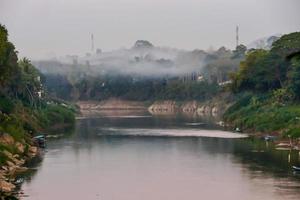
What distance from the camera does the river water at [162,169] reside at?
47.3 m

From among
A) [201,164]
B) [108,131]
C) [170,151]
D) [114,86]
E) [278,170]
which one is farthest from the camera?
[114,86]

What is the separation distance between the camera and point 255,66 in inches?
4129

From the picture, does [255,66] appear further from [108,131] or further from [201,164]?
[201,164]

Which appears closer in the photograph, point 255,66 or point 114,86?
point 255,66

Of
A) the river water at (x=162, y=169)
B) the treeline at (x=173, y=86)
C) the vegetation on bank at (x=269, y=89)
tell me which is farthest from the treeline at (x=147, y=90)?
the river water at (x=162, y=169)

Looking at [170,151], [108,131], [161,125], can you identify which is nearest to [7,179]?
[170,151]

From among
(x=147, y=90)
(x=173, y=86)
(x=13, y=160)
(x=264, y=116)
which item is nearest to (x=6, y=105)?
(x=13, y=160)

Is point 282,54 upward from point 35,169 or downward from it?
upward

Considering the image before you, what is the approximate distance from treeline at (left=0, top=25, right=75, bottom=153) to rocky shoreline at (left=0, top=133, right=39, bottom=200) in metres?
0.64

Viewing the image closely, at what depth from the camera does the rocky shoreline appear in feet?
155

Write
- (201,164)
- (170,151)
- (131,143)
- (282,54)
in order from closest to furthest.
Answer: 1. (201,164)
2. (170,151)
3. (131,143)
4. (282,54)

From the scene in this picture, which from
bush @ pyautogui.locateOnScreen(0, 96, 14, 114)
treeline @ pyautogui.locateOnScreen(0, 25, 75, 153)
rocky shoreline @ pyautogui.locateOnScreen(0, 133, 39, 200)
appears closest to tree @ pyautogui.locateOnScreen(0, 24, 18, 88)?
treeline @ pyautogui.locateOnScreen(0, 25, 75, 153)

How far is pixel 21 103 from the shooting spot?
8781 centimetres

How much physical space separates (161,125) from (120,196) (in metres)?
60.7
